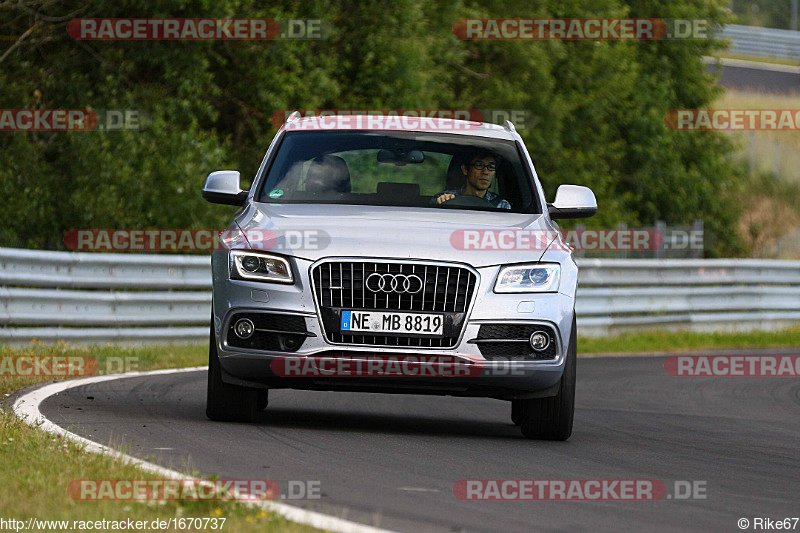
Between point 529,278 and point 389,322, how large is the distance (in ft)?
2.83

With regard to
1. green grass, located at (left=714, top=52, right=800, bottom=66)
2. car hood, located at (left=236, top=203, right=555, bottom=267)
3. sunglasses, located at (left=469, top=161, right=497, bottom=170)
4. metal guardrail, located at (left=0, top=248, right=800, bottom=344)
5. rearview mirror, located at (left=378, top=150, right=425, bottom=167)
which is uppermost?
green grass, located at (left=714, top=52, right=800, bottom=66)

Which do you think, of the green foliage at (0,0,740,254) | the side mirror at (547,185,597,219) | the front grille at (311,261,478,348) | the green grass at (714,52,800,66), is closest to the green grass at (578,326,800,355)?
the green foliage at (0,0,740,254)

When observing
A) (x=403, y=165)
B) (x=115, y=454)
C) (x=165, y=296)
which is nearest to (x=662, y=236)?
(x=165, y=296)

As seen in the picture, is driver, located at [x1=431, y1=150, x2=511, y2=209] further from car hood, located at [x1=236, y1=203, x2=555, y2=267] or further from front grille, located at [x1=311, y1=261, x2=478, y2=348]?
front grille, located at [x1=311, y1=261, x2=478, y2=348]

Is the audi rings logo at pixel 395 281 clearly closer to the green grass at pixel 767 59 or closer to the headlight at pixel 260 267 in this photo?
the headlight at pixel 260 267

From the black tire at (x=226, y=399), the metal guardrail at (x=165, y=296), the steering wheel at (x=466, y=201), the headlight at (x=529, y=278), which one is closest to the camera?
the headlight at (x=529, y=278)

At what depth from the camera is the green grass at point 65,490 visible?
519 centimetres

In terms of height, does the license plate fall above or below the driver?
below

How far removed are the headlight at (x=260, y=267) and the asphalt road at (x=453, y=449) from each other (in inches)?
34.4

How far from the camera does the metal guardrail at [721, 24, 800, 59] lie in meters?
70.2

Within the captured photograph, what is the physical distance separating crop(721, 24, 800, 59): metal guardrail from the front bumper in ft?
211

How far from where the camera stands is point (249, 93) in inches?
944

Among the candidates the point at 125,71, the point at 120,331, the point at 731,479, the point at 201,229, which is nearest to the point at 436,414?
the point at 731,479

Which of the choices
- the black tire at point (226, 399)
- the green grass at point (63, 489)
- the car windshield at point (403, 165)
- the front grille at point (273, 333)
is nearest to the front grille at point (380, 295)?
the front grille at point (273, 333)
